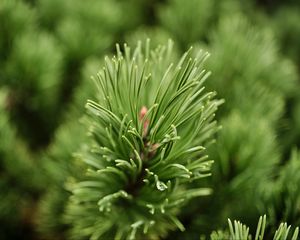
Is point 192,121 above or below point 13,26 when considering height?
below

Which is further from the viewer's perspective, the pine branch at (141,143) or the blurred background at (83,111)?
the blurred background at (83,111)

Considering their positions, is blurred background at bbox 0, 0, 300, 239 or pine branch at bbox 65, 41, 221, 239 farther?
blurred background at bbox 0, 0, 300, 239

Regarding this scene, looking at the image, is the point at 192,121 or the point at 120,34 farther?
the point at 120,34

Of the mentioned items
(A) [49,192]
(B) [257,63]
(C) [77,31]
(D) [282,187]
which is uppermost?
(C) [77,31]

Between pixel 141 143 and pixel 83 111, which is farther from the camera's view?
pixel 83 111

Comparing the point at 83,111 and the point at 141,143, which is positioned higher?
the point at 83,111

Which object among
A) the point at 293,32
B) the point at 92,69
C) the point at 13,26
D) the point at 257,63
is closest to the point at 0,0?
the point at 13,26

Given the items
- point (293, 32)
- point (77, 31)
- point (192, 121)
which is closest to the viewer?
point (192, 121)

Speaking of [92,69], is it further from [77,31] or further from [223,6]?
[223,6]
